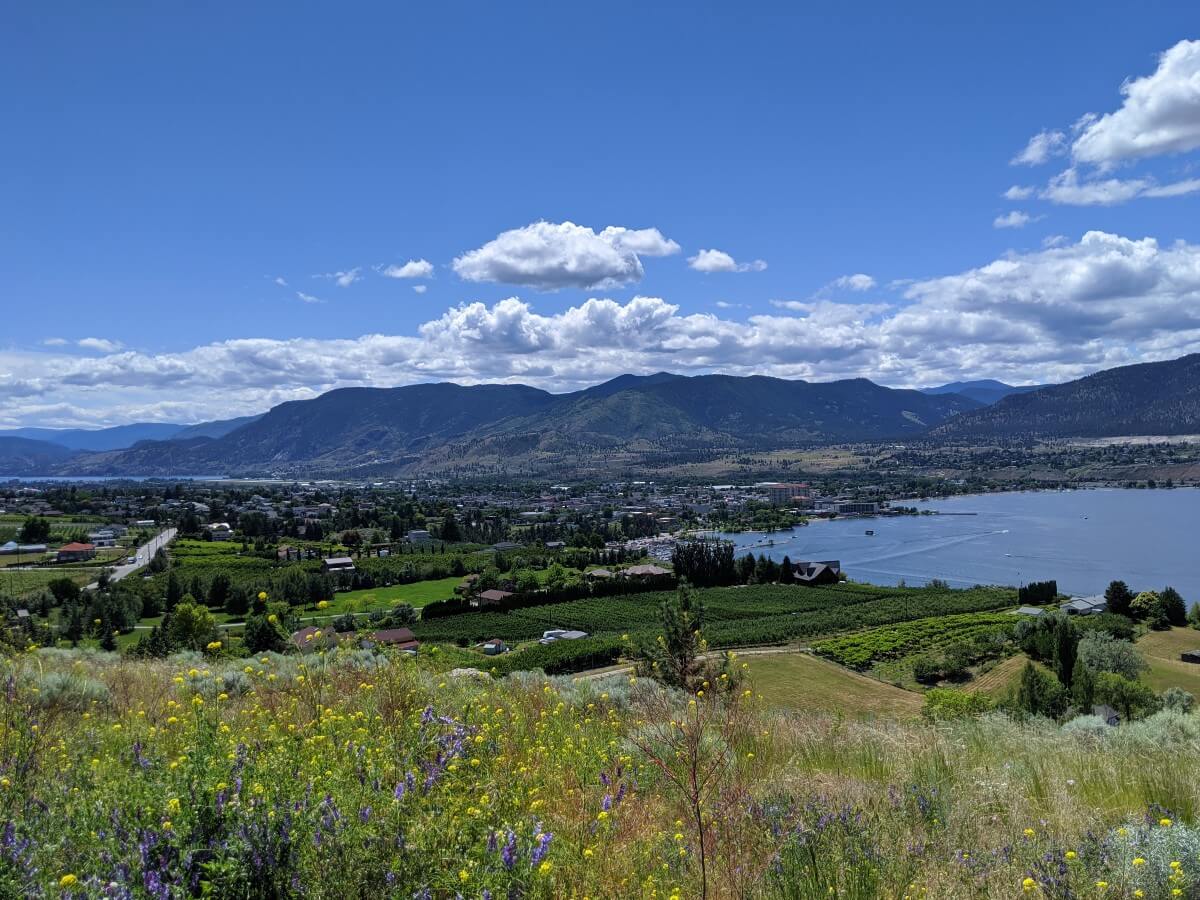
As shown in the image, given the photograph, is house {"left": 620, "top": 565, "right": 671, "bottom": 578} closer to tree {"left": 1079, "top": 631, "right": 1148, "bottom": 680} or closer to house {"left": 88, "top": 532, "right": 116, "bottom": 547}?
tree {"left": 1079, "top": 631, "right": 1148, "bottom": 680}

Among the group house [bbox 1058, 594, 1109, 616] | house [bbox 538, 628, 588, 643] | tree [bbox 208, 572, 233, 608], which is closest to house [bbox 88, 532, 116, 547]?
tree [bbox 208, 572, 233, 608]

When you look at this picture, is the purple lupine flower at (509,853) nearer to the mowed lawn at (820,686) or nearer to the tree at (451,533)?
the mowed lawn at (820,686)

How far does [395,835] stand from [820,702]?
33050 millimetres

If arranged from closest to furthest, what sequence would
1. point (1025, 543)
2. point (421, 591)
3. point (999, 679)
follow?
point (999, 679), point (421, 591), point (1025, 543)

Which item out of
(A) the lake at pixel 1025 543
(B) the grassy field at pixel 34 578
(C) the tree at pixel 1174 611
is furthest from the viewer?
(A) the lake at pixel 1025 543

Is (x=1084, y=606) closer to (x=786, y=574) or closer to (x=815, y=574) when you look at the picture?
(x=815, y=574)

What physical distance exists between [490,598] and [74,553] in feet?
169

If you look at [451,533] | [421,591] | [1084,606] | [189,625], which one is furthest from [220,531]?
[1084,606]

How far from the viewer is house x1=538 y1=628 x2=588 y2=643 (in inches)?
1903

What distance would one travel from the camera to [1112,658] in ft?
121

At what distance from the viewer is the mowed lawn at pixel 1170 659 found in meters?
36.2

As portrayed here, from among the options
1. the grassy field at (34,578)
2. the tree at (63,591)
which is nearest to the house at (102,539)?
the grassy field at (34,578)

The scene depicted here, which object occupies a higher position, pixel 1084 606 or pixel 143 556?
pixel 143 556

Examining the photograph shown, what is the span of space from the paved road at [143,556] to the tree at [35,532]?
463 inches
